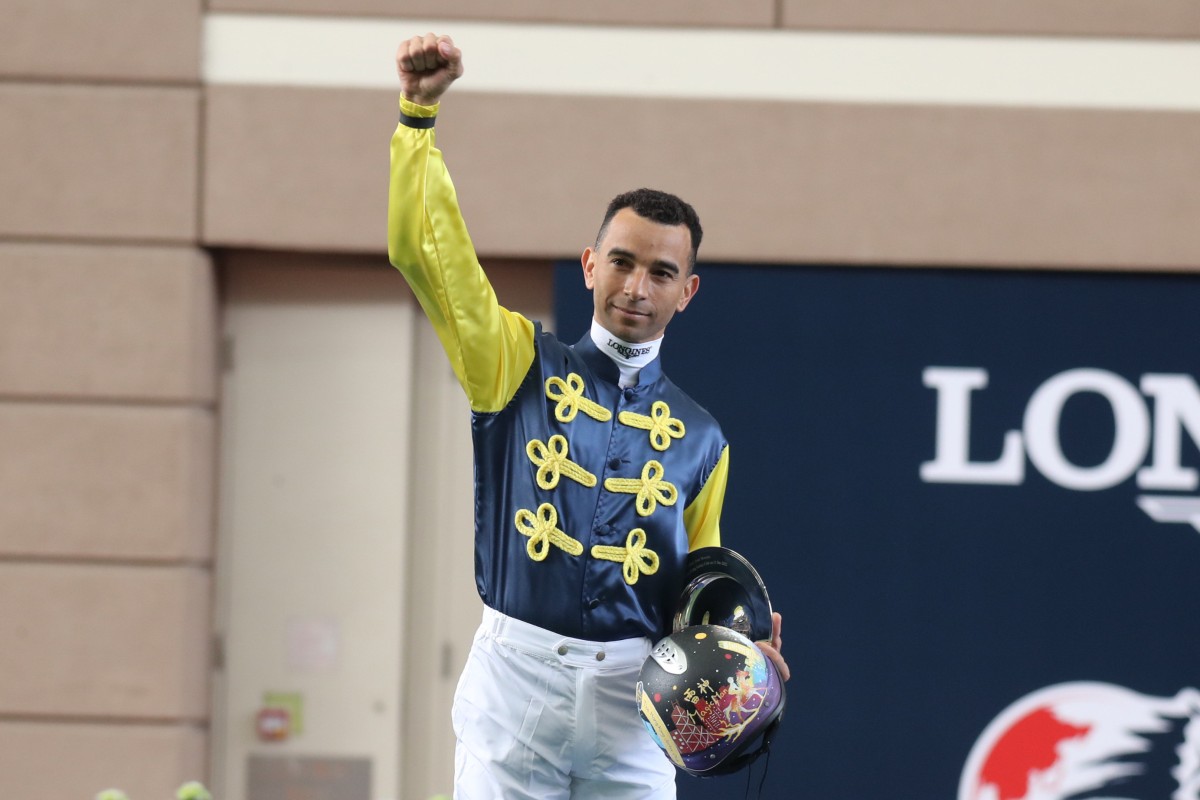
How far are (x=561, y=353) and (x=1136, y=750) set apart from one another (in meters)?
3.14

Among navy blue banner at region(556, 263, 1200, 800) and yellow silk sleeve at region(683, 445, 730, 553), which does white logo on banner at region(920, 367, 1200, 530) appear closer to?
navy blue banner at region(556, 263, 1200, 800)

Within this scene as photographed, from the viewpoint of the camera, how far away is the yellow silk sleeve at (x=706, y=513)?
2611 mm

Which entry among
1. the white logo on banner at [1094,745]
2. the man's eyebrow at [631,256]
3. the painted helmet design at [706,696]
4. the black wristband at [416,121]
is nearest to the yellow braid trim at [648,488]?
the painted helmet design at [706,696]

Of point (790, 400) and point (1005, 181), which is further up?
point (1005, 181)

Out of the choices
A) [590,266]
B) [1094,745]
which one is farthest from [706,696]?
[1094,745]

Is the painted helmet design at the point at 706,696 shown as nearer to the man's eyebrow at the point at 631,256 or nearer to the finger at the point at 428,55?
the man's eyebrow at the point at 631,256

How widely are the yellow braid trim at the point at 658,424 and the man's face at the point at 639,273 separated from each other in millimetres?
138

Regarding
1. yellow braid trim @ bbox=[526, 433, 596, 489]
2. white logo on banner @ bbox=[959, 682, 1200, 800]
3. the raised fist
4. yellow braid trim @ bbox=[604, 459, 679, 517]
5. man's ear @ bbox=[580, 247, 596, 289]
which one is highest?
the raised fist

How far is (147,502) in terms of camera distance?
4680 mm

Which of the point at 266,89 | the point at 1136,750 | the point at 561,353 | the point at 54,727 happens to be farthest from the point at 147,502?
the point at 1136,750

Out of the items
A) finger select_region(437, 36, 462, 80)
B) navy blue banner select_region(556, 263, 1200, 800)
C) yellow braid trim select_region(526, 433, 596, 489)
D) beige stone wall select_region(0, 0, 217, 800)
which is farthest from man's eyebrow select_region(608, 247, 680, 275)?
beige stone wall select_region(0, 0, 217, 800)

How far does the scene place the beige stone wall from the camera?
467cm

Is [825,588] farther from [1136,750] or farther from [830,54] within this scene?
[830,54]

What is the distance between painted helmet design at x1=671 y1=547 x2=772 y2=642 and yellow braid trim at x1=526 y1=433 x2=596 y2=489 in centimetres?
26
